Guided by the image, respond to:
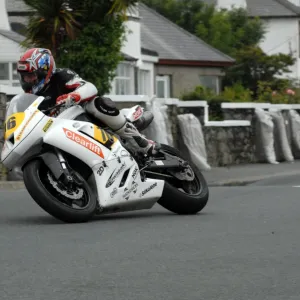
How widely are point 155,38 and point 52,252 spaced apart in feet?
135

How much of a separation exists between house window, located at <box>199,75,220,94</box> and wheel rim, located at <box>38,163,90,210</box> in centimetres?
4012

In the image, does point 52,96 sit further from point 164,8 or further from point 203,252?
point 164,8

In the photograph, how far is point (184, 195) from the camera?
35.4 ft

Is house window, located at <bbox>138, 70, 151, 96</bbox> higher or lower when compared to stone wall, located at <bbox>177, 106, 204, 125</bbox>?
lower

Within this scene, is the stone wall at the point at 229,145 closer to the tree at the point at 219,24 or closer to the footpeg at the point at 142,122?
the footpeg at the point at 142,122

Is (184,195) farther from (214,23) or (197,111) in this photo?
(214,23)

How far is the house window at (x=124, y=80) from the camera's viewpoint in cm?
3731

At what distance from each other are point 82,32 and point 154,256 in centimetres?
1838

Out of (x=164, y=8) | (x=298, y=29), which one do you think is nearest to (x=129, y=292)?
(x=164, y=8)

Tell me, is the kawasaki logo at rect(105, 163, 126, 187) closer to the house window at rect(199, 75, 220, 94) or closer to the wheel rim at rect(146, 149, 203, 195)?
the wheel rim at rect(146, 149, 203, 195)

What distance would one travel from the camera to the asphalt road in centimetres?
635

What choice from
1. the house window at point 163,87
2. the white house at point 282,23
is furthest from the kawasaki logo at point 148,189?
the white house at point 282,23

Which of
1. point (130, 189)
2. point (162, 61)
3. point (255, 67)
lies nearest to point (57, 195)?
point (130, 189)

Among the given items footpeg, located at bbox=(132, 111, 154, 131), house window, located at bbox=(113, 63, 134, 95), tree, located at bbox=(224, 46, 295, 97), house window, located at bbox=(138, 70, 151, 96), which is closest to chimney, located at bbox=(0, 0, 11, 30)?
house window, located at bbox=(113, 63, 134, 95)
